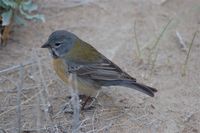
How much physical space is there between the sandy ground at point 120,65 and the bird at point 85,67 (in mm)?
255

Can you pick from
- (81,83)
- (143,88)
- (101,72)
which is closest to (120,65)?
(101,72)

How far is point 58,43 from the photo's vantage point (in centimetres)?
671

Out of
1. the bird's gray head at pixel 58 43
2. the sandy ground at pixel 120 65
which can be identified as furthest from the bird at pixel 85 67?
the sandy ground at pixel 120 65

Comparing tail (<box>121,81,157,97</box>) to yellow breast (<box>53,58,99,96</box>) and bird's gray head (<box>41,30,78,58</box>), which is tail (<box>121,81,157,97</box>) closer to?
yellow breast (<box>53,58,99,96</box>)

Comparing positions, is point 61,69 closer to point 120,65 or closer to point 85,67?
point 85,67

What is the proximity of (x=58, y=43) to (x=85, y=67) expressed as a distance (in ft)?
1.48

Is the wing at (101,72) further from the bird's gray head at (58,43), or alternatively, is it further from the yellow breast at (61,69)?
the bird's gray head at (58,43)

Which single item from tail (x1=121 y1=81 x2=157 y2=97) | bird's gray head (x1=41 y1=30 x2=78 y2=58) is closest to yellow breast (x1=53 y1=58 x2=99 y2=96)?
bird's gray head (x1=41 y1=30 x2=78 y2=58)

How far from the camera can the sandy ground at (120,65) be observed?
20.1 ft

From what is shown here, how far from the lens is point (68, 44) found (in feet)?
22.2

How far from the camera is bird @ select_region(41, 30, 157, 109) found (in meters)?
6.45

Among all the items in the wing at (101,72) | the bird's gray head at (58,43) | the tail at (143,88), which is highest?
the bird's gray head at (58,43)

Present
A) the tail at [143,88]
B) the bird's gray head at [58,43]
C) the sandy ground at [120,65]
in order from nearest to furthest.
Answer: the sandy ground at [120,65] → the tail at [143,88] → the bird's gray head at [58,43]

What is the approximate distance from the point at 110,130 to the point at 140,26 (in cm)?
243
